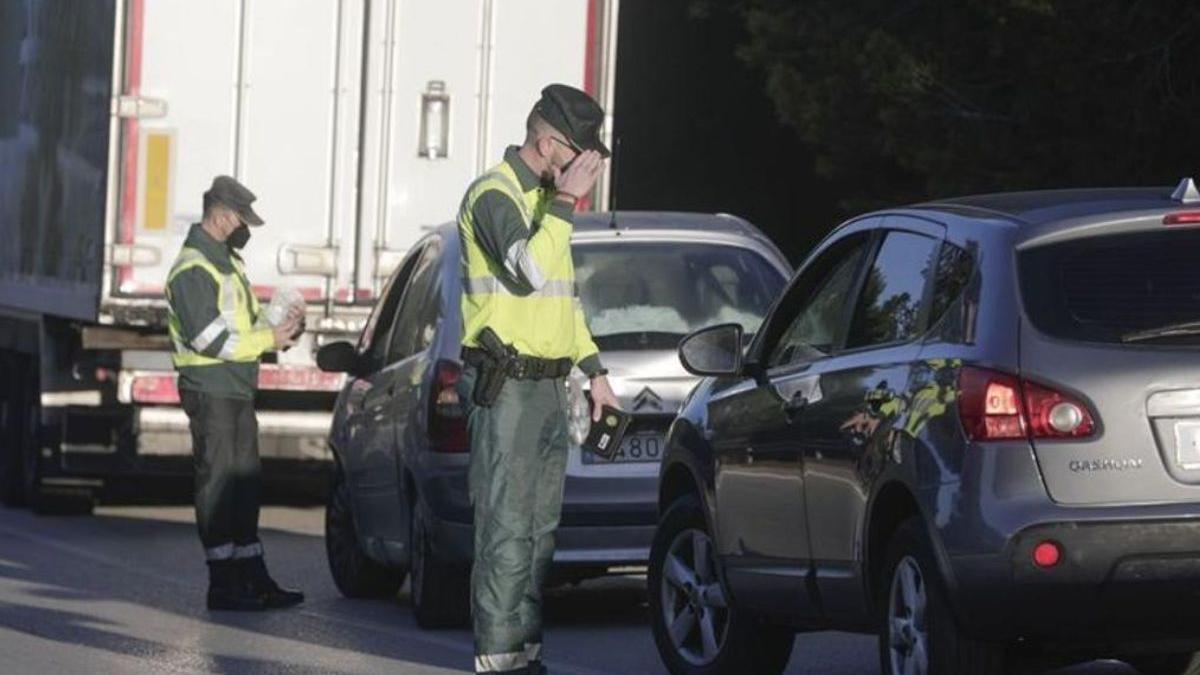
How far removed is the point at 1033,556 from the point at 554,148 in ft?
7.22

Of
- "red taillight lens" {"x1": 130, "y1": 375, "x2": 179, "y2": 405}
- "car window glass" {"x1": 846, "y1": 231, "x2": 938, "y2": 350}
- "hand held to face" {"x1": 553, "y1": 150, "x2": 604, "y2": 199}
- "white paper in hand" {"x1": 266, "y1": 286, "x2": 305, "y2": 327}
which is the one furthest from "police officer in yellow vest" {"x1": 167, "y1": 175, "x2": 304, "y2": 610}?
"car window glass" {"x1": 846, "y1": 231, "x2": 938, "y2": 350}

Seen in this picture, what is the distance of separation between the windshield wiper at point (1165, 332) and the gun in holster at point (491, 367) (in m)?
2.01

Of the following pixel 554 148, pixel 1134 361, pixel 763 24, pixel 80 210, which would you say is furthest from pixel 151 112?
pixel 1134 361

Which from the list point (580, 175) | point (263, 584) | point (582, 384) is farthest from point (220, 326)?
point (580, 175)

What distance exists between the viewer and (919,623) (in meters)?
8.37

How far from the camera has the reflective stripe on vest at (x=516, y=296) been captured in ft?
30.5

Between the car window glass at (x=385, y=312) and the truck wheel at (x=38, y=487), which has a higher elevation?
the car window glass at (x=385, y=312)

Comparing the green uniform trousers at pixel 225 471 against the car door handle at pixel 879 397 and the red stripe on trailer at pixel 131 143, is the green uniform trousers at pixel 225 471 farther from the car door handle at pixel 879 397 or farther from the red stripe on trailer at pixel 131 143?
the car door handle at pixel 879 397

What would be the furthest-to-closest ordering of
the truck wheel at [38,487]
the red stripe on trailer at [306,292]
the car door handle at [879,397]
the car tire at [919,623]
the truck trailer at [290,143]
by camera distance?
1. the truck wheel at [38,487]
2. the red stripe on trailer at [306,292]
3. the truck trailer at [290,143]
4. the car door handle at [879,397]
5. the car tire at [919,623]

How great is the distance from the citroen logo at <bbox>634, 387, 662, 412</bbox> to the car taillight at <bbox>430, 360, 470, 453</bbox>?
0.66 m

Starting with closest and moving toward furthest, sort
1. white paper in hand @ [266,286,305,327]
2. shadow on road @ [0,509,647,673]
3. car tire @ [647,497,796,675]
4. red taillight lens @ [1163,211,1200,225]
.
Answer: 1. red taillight lens @ [1163,211,1200,225]
2. car tire @ [647,497,796,675]
3. shadow on road @ [0,509,647,673]
4. white paper in hand @ [266,286,305,327]

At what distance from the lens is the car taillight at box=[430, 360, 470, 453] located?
1196cm

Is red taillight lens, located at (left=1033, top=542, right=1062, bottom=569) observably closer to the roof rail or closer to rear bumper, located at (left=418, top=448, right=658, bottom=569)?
the roof rail

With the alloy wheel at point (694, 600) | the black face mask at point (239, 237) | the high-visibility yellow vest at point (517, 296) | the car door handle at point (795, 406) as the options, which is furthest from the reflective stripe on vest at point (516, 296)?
the black face mask at point (239, 237)
